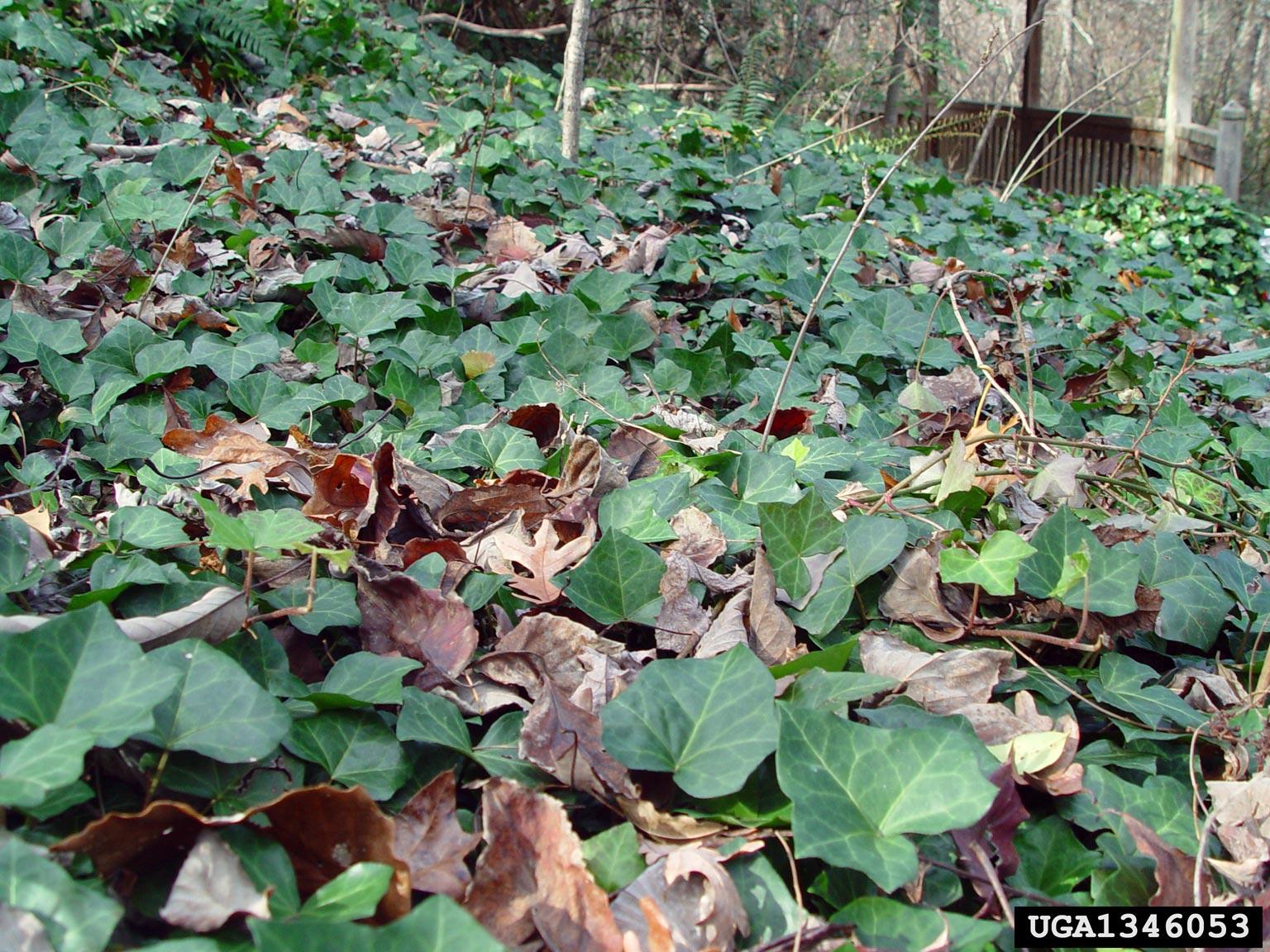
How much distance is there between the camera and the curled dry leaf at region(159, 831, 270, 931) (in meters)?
0.74

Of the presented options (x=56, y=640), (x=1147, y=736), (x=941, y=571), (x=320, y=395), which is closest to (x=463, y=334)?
(x=320, y=395)

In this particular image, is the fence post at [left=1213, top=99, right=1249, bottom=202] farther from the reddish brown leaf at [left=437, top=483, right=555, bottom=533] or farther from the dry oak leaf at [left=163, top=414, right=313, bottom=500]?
the dry oak leaf at [left=163, top=414, right=313, bottom=500]

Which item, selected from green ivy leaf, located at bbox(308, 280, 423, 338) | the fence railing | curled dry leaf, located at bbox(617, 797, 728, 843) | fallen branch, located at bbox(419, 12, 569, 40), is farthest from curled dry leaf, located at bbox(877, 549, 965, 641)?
the fence railing

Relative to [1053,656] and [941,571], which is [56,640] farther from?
[1053,656]

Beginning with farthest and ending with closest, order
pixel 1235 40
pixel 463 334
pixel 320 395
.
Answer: pixel 1235 40, pixel 463 334, pixel 320 395

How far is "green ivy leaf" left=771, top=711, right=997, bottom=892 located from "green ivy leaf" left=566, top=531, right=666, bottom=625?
0.37 meters

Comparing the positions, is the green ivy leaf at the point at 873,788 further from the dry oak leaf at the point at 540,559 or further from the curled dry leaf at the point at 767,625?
the dry oak leaf at the point at 540,559

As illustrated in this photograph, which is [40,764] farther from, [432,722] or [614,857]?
[614,857]

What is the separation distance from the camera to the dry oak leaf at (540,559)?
1282mm

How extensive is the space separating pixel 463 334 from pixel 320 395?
0.40 m

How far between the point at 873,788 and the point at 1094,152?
997cm

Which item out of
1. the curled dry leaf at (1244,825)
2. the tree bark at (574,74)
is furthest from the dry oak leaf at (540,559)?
→ the tree bark at (574,74)

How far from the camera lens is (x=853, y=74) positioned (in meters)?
7.70

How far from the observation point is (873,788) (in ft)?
2.91
